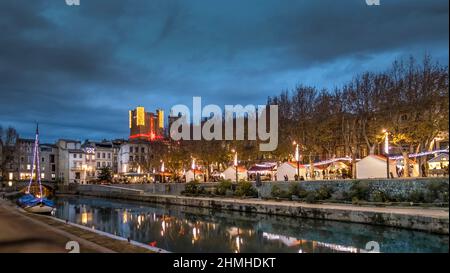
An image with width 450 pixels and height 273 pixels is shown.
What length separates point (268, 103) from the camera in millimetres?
65688

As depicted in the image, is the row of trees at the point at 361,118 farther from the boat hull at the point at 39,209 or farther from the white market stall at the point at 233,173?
the boat hull at the point at 39,209

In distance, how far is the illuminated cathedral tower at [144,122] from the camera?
169 metres

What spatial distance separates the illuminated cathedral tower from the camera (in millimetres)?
169125

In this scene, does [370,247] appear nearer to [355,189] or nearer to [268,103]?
[355,189]

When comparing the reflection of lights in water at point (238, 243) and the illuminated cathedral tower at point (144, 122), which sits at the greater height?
the illuminated cathedral tower at point (144, 122)

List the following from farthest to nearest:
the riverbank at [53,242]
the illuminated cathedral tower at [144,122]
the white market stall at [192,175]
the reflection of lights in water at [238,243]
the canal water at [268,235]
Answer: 1. the illuminated cathedral tower at [144,122]
2. the white market stall at [192,175]
3. the reflection of lights in water at [238,243]
4. the canal water at [268,235]
5. the riverbank at [53,242]

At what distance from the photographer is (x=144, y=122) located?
17425 centimetres

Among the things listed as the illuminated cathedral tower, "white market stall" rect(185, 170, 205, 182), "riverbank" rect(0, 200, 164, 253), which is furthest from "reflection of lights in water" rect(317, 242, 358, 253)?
the illuminated cathedral tower

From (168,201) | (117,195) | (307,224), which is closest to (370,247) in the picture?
(307,224)

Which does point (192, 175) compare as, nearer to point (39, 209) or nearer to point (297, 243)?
point (39, 209)

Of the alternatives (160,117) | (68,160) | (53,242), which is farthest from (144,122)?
(53,242)

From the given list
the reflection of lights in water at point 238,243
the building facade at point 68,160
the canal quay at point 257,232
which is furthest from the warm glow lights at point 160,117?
the reflection of lights in water at point 238,243

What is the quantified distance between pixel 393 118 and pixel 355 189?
13.7m

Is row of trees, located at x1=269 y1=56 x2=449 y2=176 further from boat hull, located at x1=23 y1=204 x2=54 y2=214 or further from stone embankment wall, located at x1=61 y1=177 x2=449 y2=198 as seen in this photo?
boat hull, located at x1=23 y1=204 x2=54 y2=214
